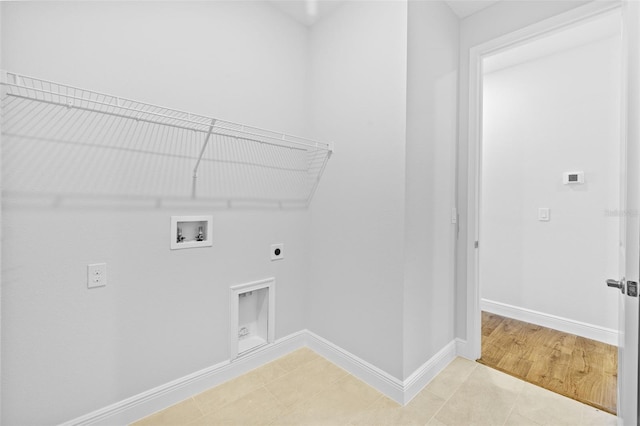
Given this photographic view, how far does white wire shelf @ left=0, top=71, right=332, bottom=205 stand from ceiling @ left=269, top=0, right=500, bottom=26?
96 centimetres

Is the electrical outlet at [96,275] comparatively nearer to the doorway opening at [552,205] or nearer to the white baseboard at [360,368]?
the white baseboard at [360,368]

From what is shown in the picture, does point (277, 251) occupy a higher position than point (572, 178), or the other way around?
point (572, 178)

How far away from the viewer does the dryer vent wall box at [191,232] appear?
64.9 inches

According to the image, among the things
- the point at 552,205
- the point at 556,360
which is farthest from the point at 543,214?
the point at 556,360

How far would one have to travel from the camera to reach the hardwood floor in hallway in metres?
1.79

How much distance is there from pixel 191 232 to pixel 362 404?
1418 millimetres

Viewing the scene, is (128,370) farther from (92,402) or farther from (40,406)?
(40,406)

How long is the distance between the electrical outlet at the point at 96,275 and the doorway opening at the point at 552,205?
2.33m

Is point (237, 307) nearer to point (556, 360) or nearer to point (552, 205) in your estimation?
point (556, 360)

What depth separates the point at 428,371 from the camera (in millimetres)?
1874

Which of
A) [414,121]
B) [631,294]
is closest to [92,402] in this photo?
[414,121]

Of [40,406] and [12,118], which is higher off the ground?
[12,118]

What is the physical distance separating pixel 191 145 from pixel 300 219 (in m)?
0.94

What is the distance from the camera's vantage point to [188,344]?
1.72m
